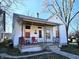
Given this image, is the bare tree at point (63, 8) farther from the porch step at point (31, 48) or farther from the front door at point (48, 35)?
the porch step at point (31, 48)

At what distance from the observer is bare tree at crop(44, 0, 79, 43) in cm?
3503

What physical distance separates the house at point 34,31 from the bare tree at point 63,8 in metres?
8.49

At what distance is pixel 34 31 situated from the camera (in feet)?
78.5

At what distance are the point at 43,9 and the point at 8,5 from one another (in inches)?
797

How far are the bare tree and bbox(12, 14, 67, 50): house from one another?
27.9 feet

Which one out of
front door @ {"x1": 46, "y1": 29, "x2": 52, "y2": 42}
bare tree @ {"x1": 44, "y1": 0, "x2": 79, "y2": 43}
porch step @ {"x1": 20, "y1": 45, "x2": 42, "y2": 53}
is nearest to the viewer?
porch step @ {"x1": 20, "y1": 45, "x2": 42, "y2": 53}

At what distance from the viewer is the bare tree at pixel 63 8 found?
35.0 meters

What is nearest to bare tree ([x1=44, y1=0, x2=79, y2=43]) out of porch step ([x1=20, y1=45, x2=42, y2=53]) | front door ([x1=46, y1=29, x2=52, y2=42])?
front door ([x1=46, y1=29, x2=52, y2=42])

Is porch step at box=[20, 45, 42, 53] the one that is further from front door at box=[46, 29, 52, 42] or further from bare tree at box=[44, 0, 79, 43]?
bare tree at box=[44, 0, 79, 43]

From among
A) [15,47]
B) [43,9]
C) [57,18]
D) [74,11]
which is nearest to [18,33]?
[15,47]

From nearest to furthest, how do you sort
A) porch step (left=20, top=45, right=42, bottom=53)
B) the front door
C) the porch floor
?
porch step (left=20, top=45, right=42, bottom=53), the porch floor, the front door

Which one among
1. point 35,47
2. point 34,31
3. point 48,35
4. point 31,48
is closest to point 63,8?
point 48,35

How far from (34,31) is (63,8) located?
45.8 ft

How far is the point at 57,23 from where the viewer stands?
25.4 metres
